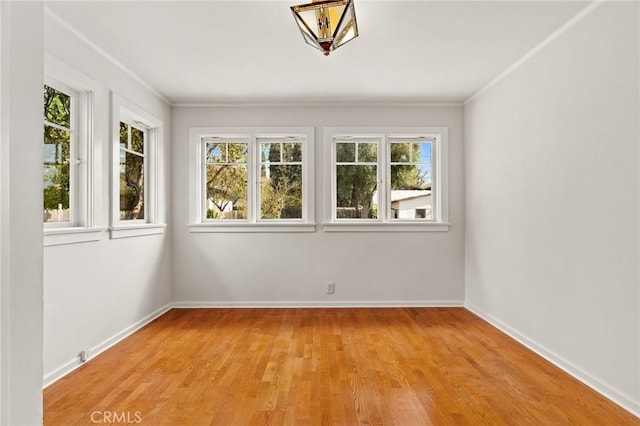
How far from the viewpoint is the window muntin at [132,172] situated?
4.12 m

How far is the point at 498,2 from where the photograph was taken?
9.01ft

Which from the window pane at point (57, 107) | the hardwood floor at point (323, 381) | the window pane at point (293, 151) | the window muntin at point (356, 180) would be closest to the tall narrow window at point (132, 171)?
the window pane at point (57, 107)

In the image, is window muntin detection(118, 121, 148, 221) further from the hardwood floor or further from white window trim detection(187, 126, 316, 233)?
the hardwood floor

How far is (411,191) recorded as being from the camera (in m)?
5.32

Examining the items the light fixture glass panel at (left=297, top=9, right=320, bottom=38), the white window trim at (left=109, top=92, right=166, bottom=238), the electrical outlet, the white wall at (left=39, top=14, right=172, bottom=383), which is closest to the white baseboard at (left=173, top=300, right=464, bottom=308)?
A: the electrical outlet

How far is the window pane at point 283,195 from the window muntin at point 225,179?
0.81 feet

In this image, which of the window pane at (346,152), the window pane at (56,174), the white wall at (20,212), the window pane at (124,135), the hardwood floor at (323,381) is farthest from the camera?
the window pane at (346,152)

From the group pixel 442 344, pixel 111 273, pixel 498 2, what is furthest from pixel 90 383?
pixel 498 2

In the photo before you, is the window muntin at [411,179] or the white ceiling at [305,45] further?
the window muntin at [411,179]

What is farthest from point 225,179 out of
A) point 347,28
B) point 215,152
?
point 347,28

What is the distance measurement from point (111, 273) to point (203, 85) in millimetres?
2093

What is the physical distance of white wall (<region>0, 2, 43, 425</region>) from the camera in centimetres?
55

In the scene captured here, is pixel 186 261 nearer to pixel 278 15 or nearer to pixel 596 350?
pixel 278 15

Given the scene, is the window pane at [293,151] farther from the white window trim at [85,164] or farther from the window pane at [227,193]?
the white window trim at [85,164]
